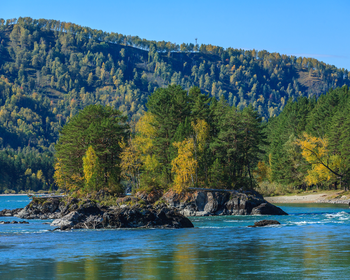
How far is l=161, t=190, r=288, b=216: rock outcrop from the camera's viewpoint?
2908 inches

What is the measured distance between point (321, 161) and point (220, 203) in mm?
32556

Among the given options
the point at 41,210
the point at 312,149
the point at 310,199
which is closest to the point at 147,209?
the point at 41,210

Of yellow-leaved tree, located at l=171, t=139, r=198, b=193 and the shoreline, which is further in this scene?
the shoreline

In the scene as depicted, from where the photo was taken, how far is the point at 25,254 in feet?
117

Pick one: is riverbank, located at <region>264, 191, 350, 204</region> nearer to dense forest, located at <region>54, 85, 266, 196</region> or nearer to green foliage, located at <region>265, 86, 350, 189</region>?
green foliage, located at <region>265, 86, 350, 189</region>

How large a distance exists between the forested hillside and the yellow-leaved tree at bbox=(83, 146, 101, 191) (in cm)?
3961

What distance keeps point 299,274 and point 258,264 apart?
147 inches

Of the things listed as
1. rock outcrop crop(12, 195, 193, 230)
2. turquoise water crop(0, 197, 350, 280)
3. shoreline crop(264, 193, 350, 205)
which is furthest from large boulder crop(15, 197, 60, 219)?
shoreline crop(264, 193, 350, 205)

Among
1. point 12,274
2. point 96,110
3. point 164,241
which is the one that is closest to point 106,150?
point 96,110

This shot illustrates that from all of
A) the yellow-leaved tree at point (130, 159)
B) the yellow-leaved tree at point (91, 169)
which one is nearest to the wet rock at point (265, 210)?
the yellow-leaved tree at point (130, 159)

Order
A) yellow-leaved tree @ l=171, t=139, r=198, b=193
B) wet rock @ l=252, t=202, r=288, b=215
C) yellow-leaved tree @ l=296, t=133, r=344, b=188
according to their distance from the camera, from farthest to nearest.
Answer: yellow-leaved tree @ l=296, t=133, r=344, b=188 < yellow-leaved tree @ l=171, t=139, r=198, b=193 < wet rock @ l=252, t=202, r=288, b=215

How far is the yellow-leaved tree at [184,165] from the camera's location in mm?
77938

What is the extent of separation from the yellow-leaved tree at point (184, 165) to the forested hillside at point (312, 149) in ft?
79.9

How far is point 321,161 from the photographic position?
97.5 meters
